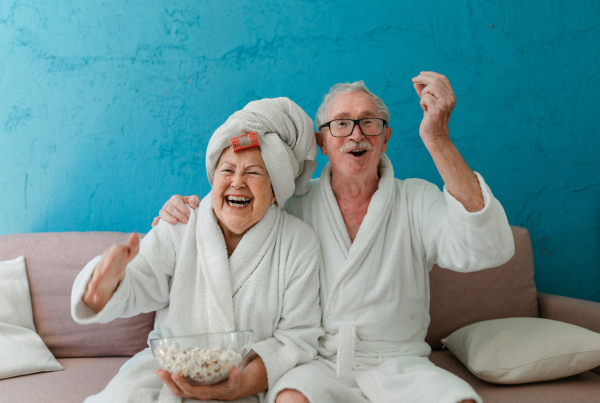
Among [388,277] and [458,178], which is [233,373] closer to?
[388,277]

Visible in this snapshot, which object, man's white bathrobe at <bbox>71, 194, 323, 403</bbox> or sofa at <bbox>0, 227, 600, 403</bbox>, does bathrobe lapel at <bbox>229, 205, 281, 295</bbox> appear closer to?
man's white bathrobe at <bbox>71, 194, 323, 403</bbox>

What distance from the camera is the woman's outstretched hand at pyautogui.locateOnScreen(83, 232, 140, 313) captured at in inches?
41.6

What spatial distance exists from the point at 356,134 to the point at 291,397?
88cm

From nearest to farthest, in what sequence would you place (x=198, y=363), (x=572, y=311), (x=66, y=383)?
(x=198, y=363) → (x=66, y=383) → (x=572, y=311)

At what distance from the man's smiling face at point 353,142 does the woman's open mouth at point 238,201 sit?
0.38 meters

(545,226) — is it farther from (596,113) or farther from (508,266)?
(596,113)

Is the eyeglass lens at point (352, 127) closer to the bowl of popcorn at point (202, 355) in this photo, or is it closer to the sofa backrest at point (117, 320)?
the sofa backrest at point (117, 320)

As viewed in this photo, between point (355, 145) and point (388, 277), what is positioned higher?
point (355, 145)

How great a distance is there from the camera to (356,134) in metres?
1.50

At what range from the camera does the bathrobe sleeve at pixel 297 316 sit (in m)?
1.27

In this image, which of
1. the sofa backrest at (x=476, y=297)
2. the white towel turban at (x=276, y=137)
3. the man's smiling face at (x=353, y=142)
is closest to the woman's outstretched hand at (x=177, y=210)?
the white towel turban at (x=276, y=137)

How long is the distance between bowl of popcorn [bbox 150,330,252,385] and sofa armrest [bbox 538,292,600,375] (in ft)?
4.49

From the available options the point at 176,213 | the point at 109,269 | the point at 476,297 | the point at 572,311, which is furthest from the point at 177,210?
the point at 572,311

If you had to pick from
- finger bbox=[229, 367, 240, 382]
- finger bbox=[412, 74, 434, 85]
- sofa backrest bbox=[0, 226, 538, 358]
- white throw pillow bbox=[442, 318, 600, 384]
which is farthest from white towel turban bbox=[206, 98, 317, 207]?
white throw pillow bbox=[442, 318, 600, 384]
